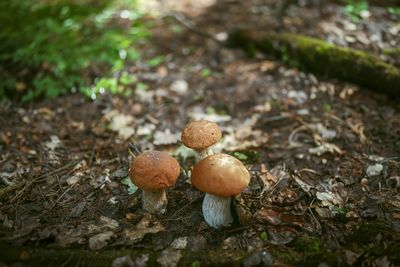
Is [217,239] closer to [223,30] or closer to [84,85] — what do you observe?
[84,85]

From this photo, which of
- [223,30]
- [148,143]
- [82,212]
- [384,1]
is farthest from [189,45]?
[82,212]

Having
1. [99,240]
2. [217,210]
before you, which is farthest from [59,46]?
[217,210]

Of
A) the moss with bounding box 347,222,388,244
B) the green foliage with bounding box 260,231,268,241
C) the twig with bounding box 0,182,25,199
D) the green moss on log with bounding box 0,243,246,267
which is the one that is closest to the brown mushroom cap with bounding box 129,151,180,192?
the green moss on log with bounding box 0,243,246,267

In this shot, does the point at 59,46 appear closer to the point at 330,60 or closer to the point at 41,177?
the point at 41,177

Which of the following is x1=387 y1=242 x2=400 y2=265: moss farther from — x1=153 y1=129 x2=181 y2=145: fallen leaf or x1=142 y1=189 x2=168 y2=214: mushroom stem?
x1=153 y1=129 x2=181 y2=145: fallen leaf

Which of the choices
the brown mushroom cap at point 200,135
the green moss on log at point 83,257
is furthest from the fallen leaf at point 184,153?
the green moss on log at point 83,257

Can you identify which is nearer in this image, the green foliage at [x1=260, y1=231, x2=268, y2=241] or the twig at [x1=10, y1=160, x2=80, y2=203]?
the green foliage at [x1=260, y1=231, x2=268, y2=241]

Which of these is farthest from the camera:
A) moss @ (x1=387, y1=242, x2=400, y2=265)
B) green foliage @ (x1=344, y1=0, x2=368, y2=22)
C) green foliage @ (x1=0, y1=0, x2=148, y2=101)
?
green foliage @ (x1=344, y1=0, x2=368, y2=22)
